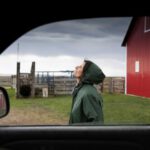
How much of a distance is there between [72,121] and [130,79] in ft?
90.8

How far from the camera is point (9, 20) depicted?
298 centimetres

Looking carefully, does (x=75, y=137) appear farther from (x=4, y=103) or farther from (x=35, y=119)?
(x=35, y=119)

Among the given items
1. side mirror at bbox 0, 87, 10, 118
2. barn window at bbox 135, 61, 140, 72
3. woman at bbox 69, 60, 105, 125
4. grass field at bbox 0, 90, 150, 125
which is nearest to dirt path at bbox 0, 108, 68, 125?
grass field at bbox 0, 90, 150, 125

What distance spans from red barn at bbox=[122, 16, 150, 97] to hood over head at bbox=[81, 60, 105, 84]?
21004 millimetres

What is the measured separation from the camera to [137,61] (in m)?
30.3

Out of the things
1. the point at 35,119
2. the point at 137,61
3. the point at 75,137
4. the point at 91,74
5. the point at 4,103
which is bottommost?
the point at 35,119

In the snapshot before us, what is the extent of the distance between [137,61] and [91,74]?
2528 cm

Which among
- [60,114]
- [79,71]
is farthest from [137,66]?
[79,71]

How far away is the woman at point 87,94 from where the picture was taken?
506cm

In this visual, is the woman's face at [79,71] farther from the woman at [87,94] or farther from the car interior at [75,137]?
the car interior at [75,137]

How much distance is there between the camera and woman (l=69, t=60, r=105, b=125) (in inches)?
199

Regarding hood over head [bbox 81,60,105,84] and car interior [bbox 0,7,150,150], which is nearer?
car interior [bbox 0,7,150,150]

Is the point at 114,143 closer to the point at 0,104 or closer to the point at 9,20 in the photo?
the point at 0,104

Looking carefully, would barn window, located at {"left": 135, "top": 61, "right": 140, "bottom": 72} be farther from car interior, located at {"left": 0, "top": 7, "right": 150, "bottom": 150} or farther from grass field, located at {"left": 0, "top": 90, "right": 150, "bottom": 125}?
car interior, located at {"left": 0, "top": 7, "right": 150, "bottom": 150}
